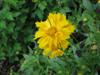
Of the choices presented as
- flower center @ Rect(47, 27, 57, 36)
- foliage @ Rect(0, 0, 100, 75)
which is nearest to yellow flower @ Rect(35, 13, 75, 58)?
flower center @ Rect(47, 27, 57, 36)

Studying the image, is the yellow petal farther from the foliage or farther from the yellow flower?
the foliage

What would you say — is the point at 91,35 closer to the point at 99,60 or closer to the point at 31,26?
the point at 99,60

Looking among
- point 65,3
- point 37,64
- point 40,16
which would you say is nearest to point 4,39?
point 40,16

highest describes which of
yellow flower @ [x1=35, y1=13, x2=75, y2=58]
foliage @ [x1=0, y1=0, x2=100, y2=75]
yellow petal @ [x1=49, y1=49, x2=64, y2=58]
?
yellow flower @ [x1=35, y1=13, x2=75, y2=58]

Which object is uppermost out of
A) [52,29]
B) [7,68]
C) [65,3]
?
[52,29]

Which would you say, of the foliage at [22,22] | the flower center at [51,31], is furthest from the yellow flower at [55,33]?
the foliage at [22,22]

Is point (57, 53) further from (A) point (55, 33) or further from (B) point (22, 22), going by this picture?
(B) point (22, 22)

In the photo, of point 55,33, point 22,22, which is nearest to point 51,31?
point 55,33

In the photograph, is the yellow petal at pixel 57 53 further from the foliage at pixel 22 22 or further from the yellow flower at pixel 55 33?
the foliage at pixel 22 22
